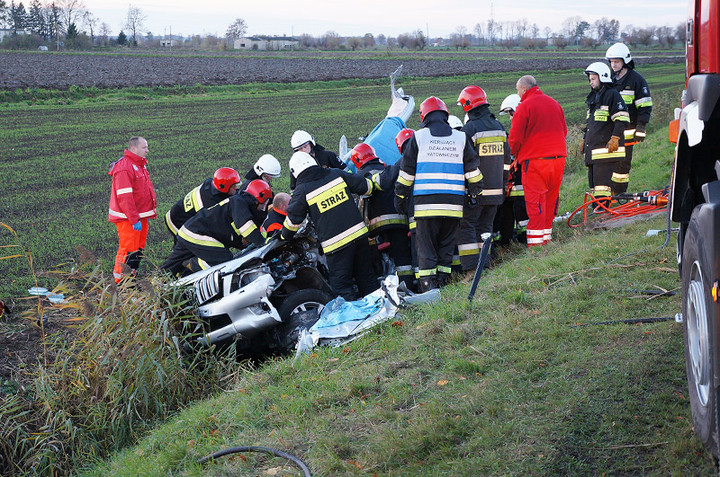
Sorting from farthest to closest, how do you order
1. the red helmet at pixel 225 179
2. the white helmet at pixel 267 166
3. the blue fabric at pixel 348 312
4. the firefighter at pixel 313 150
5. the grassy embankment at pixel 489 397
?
the firefighter at pixel 313 150 < the white helmet at pixel 267 166 < the red helmet at pixel 225 179 < the blue fabric at pixel 348 312 < the grassy embankment at pixel 489 397

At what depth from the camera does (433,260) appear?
717 centimetres

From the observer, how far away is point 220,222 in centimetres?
775

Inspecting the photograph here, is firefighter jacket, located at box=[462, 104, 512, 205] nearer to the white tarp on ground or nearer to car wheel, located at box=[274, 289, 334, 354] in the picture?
the white tarp on ground

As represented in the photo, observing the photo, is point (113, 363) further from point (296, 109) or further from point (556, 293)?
point (296, 109)

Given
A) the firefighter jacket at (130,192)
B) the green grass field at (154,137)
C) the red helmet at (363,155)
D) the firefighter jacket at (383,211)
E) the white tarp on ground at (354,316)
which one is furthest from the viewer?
the green grass field at (154,137)

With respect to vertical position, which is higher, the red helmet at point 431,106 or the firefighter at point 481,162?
the red helmet at point 431,106

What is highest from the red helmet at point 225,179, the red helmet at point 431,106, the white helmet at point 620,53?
the white helmet at point 620,53

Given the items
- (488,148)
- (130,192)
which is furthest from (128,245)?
(488,148)

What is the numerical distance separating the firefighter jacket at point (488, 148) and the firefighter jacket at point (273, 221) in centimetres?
219

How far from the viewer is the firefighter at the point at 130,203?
8.88 metres

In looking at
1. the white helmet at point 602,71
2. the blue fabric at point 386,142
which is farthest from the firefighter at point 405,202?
the white helmet at point 602,71

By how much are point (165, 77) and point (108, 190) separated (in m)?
34.0

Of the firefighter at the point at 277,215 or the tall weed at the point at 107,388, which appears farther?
the firefighter at the point at 277,215

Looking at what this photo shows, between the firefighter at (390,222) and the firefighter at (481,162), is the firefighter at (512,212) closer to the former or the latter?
the firefighter at (481,162)
